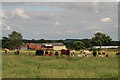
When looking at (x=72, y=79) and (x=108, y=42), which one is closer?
(x=72, y=79)

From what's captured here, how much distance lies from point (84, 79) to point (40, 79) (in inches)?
65.8

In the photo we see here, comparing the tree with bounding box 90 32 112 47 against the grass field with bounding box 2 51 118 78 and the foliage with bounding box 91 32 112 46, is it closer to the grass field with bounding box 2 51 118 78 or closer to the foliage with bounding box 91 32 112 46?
the foliage with bounding box 91 32 112 46

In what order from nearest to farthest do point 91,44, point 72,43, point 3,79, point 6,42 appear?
point 3,79 → point 6,42 → point 72,43 → point 91,44

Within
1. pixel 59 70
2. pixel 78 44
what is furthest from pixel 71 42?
pixel 59 70

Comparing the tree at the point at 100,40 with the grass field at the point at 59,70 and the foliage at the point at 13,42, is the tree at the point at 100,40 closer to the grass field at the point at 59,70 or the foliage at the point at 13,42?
the foliage at the point at 13,42

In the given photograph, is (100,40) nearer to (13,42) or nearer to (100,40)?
(100,40)

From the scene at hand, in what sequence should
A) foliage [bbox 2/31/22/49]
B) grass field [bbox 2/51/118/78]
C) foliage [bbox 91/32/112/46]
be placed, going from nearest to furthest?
1. grass field [bbox 2/51/118/78]
2. foliage [bbox 2/31/22/49]
3. foliage [bbox 91/32/112/46]

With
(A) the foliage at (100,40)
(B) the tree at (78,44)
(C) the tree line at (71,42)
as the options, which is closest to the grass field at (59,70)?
(C) the tree line at (71,42)

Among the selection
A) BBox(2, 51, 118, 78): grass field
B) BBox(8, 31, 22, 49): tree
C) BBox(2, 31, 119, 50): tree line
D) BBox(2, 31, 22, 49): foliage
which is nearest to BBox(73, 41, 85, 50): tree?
BBox(2, 31, 119, 50): tree line

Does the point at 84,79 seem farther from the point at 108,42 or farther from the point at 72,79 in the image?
the point at 108,42

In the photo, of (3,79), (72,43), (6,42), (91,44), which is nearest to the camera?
(3,79)

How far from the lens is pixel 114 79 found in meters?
8.78

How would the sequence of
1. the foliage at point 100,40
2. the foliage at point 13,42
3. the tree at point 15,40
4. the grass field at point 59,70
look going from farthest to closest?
the foliage at point 100,40 → the tree at point 15,40 → the foliage at point 13,42 → the grass field at point 59,70

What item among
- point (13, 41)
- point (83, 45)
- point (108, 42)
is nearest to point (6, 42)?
point (13, 41)
